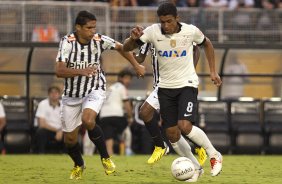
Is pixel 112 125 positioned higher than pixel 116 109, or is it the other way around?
pixel 116 109

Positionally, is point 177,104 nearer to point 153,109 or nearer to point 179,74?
point 179,74

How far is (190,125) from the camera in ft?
39.5

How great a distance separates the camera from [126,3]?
2334 centimetres

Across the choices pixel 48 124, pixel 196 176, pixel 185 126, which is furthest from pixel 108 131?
pixel 185 126

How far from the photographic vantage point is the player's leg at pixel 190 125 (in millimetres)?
12023

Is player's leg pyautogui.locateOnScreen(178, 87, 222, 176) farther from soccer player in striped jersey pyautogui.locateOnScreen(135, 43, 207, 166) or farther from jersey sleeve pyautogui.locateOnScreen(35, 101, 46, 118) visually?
jersey sleeve pyautogui.locateOnScreen(35, 101, 46, 118)

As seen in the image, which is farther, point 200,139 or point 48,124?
point 48,124

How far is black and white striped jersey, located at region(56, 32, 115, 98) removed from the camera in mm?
12977

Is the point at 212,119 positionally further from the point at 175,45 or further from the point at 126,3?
the point at 175,45

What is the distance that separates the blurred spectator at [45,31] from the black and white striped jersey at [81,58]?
9.21 meters

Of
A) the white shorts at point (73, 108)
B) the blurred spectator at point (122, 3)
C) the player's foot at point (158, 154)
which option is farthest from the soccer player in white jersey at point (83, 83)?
the blurred spectator at point (122, 3)

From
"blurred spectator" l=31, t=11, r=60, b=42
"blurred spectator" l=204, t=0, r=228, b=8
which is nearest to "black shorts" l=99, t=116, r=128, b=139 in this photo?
"blurred spectator" l=31, t=11, r=60, b=42

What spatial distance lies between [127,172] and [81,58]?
2.15m

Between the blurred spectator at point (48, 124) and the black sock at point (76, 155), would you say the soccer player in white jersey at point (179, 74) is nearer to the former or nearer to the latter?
the black sock at point (76, 155)
